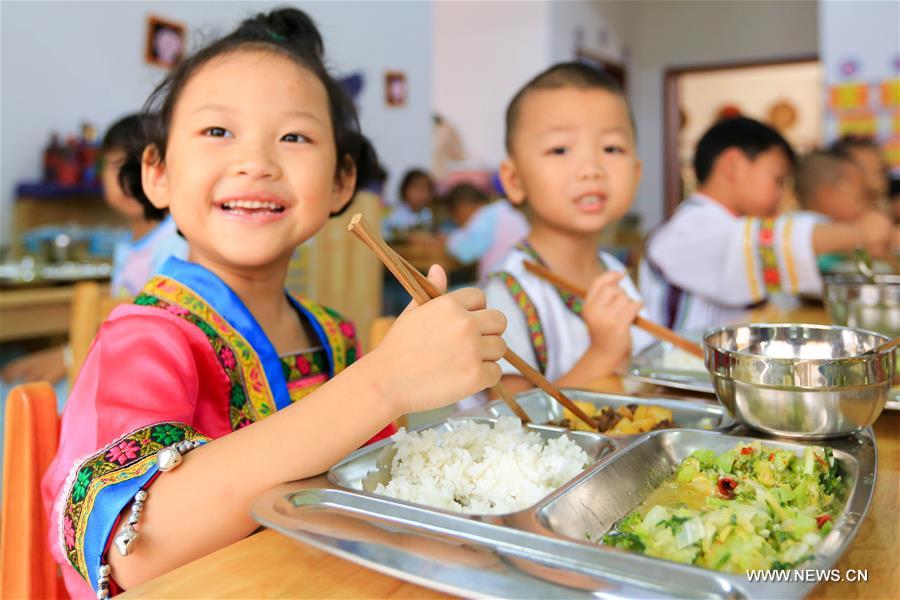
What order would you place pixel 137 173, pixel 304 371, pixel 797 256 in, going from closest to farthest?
pixel 304 371 → pixel 137 173 → pixel 797 256

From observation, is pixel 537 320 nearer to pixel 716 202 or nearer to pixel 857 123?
pixel 716 202

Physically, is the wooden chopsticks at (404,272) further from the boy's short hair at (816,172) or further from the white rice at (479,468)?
the boy's short hair at (816,172)

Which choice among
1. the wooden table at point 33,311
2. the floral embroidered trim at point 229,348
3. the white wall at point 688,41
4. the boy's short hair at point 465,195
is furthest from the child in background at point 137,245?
the white wall at point 688,41

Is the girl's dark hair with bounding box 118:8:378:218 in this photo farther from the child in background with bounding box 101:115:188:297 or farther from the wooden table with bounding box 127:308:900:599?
the child in background with bounding box 101:115:188:297

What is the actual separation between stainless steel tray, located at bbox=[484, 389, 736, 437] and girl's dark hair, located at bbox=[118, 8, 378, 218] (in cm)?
49

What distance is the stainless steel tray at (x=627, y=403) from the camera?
3.19 feet

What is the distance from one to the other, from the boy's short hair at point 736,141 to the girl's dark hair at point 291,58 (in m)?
1.88

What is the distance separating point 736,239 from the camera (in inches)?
90.3

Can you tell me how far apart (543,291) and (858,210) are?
240cm

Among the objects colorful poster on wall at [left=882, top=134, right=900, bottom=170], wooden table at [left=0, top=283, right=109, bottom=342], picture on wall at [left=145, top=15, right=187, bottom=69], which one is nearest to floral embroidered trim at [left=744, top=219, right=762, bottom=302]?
wooden table at [left=0, top=283, right=109, bottom=342]

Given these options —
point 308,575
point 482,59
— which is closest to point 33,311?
point 308,575

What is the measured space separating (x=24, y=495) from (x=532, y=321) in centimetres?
99

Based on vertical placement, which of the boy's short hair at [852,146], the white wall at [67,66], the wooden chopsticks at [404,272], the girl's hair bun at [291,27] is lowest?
the wooden chopsticks at [404,272]

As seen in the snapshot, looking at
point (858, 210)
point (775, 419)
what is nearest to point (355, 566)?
point (775, 419)
